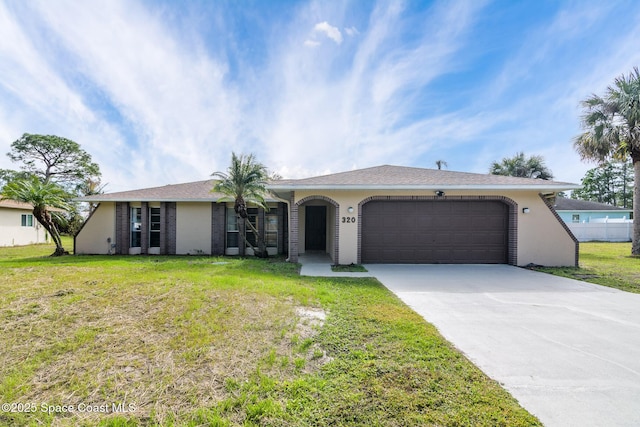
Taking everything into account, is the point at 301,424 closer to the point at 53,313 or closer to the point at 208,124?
the point at 53,313

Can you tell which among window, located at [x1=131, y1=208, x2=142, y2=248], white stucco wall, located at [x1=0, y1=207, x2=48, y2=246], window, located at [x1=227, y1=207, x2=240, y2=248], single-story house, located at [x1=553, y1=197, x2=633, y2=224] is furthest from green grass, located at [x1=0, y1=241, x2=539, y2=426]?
single-story house, located at [x1=553, y1=197, x2=633, y2=224]

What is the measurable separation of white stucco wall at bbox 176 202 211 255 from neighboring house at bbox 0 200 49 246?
1287 centimetres

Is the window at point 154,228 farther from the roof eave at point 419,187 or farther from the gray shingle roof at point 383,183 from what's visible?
the roof eave at point 419,187

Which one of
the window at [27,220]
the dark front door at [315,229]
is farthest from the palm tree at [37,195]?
the dark front door at [315,229]

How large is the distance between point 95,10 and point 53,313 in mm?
9101

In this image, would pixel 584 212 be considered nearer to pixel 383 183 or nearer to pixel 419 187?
pixel 419 187

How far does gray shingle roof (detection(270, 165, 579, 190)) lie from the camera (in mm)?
9391

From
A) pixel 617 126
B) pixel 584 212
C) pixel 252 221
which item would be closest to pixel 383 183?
pixel 252 221

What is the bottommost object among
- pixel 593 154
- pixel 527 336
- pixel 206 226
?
pixel 527 336

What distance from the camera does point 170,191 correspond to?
1331cm

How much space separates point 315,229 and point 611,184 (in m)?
51.0

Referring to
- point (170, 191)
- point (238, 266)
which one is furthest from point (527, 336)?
point (170, 191)

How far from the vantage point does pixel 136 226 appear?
12.9m

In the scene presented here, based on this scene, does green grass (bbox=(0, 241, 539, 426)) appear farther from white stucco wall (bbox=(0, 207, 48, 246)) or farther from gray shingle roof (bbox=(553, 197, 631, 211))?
gray shingle roof (bbox=(553, 197, 631, 211))
